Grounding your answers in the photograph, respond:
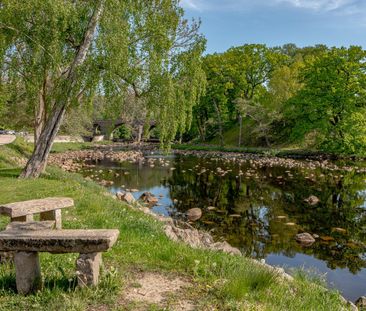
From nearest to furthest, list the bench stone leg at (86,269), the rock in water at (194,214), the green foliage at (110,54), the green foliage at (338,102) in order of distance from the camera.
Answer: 1. the bench stone leg at (86,269)
2. the green foliage at (110,54)
3. the rock in water at (194,214)
4. the green foliage at (338,102)

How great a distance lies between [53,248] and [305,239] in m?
10.3

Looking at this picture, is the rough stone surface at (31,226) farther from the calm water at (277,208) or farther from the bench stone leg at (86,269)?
the calm water at (277,208)

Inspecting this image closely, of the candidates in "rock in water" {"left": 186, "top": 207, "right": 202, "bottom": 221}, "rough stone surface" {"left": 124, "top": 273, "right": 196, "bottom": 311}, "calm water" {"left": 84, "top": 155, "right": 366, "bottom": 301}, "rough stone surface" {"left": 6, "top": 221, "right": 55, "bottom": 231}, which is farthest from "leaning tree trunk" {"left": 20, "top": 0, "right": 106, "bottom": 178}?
"rough stone surface" {"left": 124, "top": 273, "right": 196, "bottom": 311}

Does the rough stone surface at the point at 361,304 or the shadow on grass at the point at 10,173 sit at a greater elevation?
the shadow on grass at the point at 10,173

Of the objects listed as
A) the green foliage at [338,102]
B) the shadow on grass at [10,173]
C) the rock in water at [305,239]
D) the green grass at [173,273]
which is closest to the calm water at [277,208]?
the rock in water at [305,239]

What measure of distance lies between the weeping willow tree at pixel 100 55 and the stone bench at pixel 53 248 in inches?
432

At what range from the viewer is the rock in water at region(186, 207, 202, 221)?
16127mm

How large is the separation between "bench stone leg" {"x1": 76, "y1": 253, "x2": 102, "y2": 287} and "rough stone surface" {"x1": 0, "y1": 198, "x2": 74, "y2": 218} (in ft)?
8.94

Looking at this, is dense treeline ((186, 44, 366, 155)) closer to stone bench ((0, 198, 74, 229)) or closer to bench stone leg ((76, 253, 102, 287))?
stone bench ((0, 198, 74, 229))

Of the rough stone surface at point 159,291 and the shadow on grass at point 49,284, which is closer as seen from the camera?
the rough stone surface at point 159,291

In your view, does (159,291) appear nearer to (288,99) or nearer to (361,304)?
(361,304)

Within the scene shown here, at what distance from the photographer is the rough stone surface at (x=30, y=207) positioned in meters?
7.12

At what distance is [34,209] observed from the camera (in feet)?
24.4

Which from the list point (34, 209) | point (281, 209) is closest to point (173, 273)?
point (34, 209)
